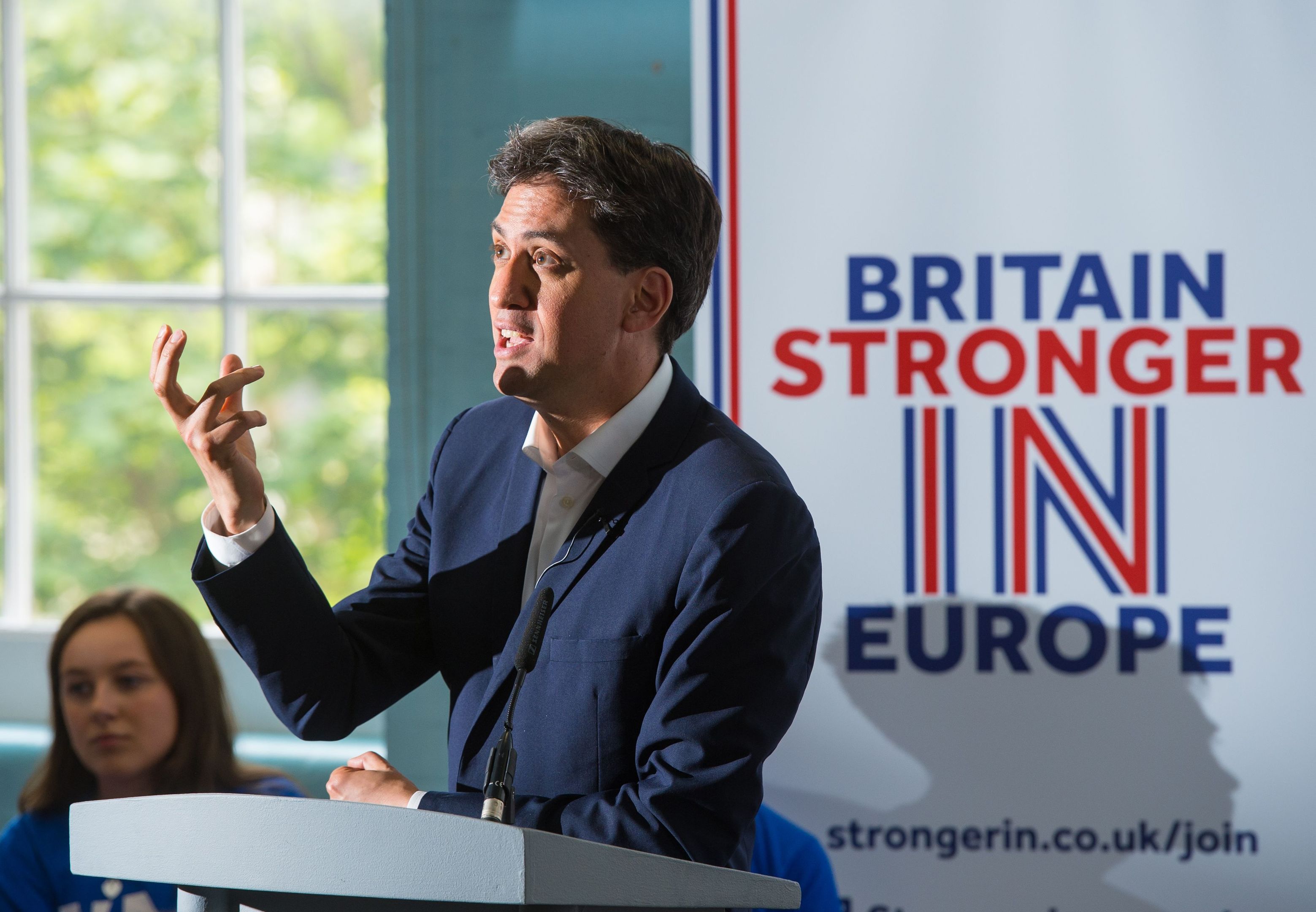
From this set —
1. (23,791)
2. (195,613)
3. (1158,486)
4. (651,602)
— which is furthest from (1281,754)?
(195,613)

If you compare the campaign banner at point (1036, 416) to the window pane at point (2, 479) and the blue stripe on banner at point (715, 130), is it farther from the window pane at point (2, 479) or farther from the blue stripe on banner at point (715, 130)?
the window pane at point (2, 479)

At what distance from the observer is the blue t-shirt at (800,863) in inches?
73.7

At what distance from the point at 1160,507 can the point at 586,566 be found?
1.16 meters

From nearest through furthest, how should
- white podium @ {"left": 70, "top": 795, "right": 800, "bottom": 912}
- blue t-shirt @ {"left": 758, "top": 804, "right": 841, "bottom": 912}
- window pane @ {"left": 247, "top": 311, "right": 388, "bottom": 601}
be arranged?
white podium @ {"left": 70, "top": 795, "right": 800, "bottom": 912} < blue t-shirt @ {"left": 758, "top": 804, "right": 841, "bottom": 912} < window pane @ {"left": 247, "top": 311, "right": 388, "bottom": 601}

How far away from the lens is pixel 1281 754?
6.48 feet

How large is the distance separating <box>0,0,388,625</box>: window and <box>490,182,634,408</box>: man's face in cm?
317

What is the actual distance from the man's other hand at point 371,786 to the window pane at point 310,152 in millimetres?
3690

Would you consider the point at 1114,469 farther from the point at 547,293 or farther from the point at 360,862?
the point at 360,862

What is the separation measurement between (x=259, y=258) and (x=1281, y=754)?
164 inches

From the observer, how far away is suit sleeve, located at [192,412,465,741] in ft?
3.89

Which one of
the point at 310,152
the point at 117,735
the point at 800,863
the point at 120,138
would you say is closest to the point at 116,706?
the point at 117,735

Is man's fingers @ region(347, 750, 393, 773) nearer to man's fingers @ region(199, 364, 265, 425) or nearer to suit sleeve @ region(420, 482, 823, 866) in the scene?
suit sleeve @ region(420, 482, 823, 866)

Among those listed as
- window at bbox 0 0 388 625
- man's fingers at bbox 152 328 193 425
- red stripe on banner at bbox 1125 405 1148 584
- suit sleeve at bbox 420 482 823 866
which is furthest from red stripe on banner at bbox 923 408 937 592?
window at bbox 0 0 388 625

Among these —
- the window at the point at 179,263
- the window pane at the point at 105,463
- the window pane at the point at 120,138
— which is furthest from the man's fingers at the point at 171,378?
the window pane at the point at 105,463
